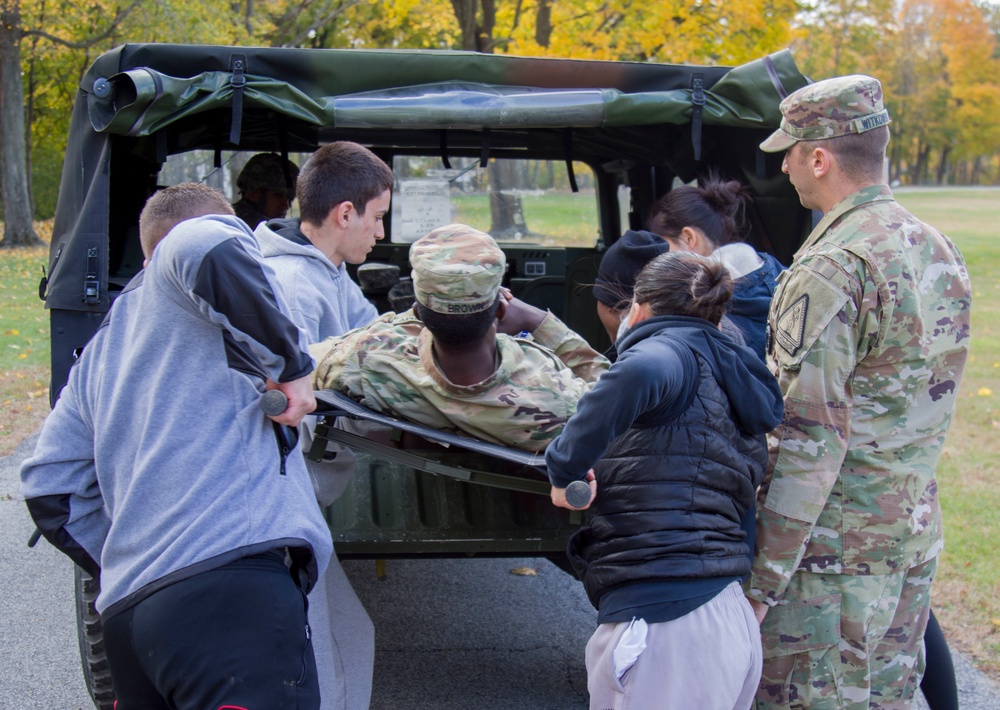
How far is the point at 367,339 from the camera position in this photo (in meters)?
2.71

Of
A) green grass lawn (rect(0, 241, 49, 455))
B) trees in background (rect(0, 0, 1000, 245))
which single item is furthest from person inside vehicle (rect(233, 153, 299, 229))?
trees in background (rect(0, 0, 1000, 245))

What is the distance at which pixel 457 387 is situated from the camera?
2531mm

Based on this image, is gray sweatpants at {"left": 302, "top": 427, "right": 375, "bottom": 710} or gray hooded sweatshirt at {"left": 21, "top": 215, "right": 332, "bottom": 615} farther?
gray sweatpants at {"left": 302, "top": 427, "right": 375, "bottom": 710}

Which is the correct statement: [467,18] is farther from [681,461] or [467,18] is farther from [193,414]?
[193,414]

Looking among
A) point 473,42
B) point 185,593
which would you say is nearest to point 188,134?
point 185,593

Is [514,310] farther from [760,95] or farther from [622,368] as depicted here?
[760,95]

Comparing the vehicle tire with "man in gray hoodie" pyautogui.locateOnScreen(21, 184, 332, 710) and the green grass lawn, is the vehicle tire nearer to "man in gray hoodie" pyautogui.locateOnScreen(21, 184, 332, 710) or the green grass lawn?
"man in gray hoodie" pyautogui.locateOnScreen(21, 184, 332, 710)

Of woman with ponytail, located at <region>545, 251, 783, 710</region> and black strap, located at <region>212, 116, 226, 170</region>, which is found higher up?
black strap, located at <region>212, 116, 226, 170</region>

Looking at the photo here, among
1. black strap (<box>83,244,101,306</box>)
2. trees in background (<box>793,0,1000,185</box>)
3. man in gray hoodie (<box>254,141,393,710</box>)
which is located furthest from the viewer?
trees in background (<box>793,0,1000,185</box>)

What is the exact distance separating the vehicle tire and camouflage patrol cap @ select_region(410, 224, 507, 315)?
133 cm

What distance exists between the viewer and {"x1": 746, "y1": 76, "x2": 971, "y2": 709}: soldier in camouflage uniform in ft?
7.85

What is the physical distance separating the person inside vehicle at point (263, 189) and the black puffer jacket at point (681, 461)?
285 cm

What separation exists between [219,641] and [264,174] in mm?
3220

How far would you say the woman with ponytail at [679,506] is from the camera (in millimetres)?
2199
